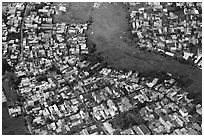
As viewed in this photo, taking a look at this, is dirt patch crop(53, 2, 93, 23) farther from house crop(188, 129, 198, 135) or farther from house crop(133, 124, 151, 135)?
house crop(188, 129, 198, 135)

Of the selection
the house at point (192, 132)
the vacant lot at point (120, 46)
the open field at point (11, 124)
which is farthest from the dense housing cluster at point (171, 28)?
the open field at point (11, 124)

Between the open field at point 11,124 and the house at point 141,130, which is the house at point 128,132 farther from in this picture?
the open field at point 11,124

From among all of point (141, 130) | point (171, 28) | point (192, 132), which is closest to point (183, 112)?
point (192, 132)

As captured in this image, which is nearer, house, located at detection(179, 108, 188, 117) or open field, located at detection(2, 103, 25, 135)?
open field, located at detection(2, 103, 25, 135)

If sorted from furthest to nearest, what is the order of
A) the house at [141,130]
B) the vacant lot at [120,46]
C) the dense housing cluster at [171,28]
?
the dense housing cluster at [171,28]
the vacant lot at [120,46]
the house at [141,130]

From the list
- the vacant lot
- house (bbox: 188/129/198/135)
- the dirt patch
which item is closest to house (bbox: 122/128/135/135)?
house (bbox: 188/129/198/135)

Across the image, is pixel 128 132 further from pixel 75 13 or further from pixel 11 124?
pixel 75 13

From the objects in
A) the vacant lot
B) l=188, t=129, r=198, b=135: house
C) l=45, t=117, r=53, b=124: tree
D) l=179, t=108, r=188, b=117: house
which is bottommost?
l=188, t=129, r=198, b=135: house
